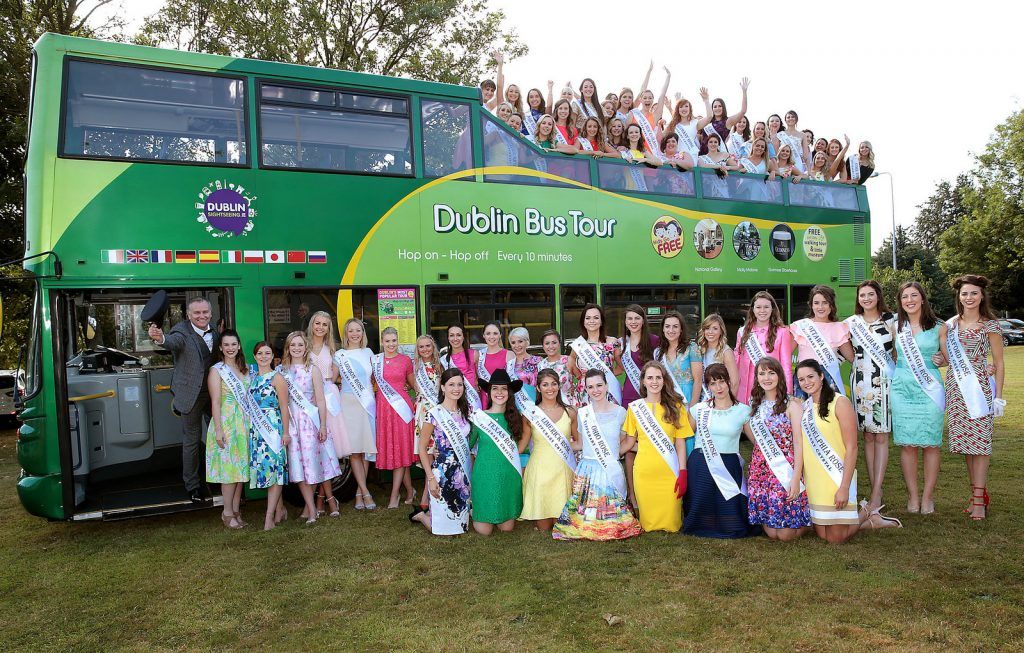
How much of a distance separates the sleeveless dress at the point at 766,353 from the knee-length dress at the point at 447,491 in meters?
2.56

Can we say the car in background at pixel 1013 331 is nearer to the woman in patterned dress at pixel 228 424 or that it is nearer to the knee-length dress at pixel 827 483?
the knee-length dress at pixel 827 483

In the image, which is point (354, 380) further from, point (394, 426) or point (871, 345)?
point (871, 345)

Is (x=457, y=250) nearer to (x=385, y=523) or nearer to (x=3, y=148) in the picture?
(x=385, y=523)

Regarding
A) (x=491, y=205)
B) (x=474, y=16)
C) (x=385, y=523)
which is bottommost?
(x=385, y=523)

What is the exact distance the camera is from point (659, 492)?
532 centimetres

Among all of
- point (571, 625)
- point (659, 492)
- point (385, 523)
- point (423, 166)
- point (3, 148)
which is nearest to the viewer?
point (571, 625)

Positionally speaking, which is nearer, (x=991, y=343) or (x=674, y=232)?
(x=991, y=343)

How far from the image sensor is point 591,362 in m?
6.17

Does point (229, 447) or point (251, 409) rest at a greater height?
point (251, 409)

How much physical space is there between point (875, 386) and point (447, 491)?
3649 mm

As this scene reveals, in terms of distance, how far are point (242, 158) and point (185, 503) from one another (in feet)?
9.71

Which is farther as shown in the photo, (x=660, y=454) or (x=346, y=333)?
(x=346, y=333)

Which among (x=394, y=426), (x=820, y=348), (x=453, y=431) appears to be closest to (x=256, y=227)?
(x=394, y=426)

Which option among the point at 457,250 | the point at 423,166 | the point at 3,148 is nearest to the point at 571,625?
the point at 457,250
